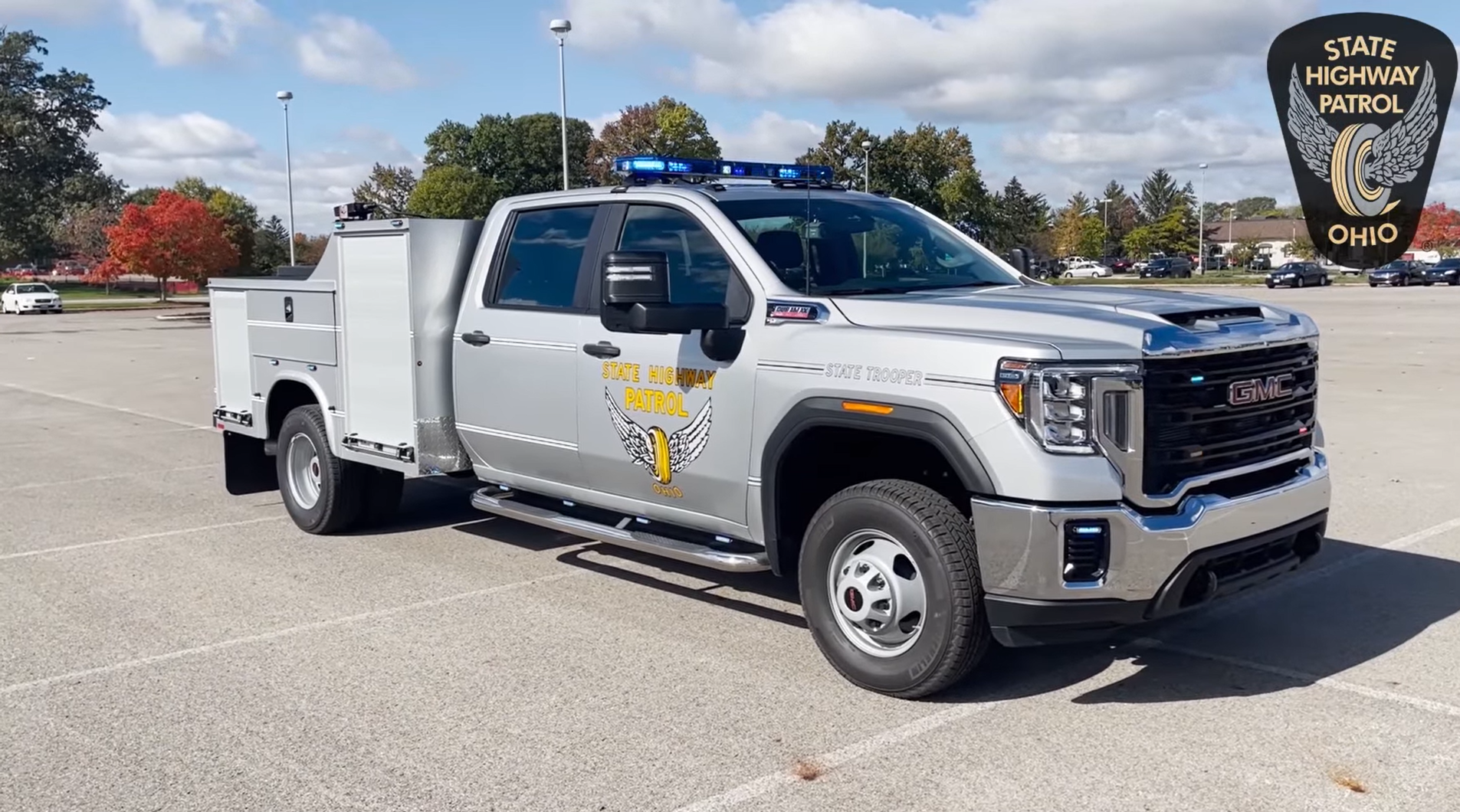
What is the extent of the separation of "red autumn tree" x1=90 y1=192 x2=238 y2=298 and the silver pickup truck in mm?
53041

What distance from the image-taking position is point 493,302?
671cm

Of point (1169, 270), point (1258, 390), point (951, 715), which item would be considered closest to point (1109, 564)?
point (951, 715)

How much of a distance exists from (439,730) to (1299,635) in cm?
375

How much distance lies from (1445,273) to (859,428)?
5963 centimetres

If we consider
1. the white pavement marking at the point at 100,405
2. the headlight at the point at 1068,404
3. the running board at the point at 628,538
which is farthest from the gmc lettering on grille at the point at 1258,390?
the white pavement marking at the point at 100,405

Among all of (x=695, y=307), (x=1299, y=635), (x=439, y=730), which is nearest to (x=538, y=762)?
(x=439, y=730)

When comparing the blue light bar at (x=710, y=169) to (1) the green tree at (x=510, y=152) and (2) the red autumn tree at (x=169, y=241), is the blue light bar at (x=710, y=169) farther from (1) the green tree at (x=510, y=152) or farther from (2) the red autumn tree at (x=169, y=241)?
→ (1) the green tree at (x=510, y=152)

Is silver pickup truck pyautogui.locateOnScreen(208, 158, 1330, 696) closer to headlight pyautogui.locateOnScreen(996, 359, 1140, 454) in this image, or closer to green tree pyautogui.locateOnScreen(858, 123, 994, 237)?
headlight pyautogui.locateOnScreen(996, 359, 1140, 454)

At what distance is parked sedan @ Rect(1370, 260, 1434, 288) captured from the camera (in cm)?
5569

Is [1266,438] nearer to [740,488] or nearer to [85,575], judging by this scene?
[740,488]

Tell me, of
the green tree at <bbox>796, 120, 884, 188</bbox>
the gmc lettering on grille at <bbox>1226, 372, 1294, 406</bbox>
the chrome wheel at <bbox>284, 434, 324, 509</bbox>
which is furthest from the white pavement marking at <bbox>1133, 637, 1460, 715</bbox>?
the green tree at <bbox>796, 120, 884, 188</bbox>

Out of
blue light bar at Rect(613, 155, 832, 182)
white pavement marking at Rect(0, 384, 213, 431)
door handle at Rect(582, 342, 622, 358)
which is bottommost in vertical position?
white pavement marking at Rect(0, 384, 213, 431)

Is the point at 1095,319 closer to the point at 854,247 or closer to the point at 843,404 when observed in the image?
the point at 843,404

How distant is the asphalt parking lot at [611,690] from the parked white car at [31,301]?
169 feet
